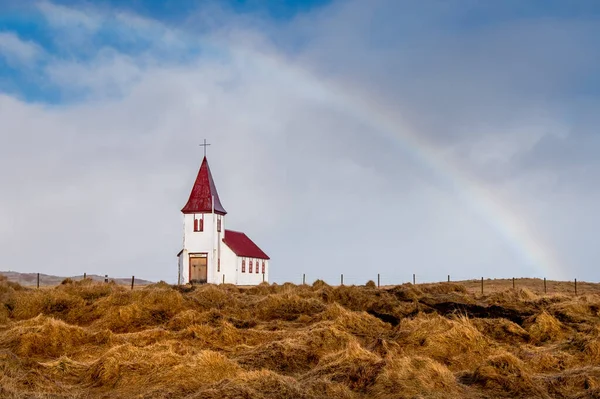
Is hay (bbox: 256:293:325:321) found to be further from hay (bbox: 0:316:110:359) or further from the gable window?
the gable window

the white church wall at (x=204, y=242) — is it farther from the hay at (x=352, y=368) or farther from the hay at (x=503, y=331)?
the hay at (x=352, y=368)

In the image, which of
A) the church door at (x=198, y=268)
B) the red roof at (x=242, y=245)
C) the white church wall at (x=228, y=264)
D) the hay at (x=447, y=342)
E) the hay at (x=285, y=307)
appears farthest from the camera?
the red roof at (x=242, y=245)

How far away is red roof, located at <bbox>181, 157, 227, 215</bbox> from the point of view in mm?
65062

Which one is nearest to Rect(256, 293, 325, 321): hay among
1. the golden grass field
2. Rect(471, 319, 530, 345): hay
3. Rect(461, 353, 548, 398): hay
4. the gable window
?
the golden grass field

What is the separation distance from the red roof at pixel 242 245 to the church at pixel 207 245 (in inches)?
5.5

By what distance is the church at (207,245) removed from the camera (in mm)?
63844

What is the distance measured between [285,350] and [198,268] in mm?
47375

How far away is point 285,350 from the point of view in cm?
1770

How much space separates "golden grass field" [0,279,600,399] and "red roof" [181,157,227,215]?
31.6m

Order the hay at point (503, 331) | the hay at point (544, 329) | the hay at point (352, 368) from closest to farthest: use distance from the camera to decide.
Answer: the hay at point (352, 368) → the hay at point (503, 331) → the hay at point (544, 329)

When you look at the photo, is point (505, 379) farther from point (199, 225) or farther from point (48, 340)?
point (199, 225)

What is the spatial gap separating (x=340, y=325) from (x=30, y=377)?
36.0ft

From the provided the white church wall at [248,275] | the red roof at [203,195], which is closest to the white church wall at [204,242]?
the red roof at [203,195]

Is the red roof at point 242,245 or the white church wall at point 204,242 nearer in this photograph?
the white church wall at point 204,242
